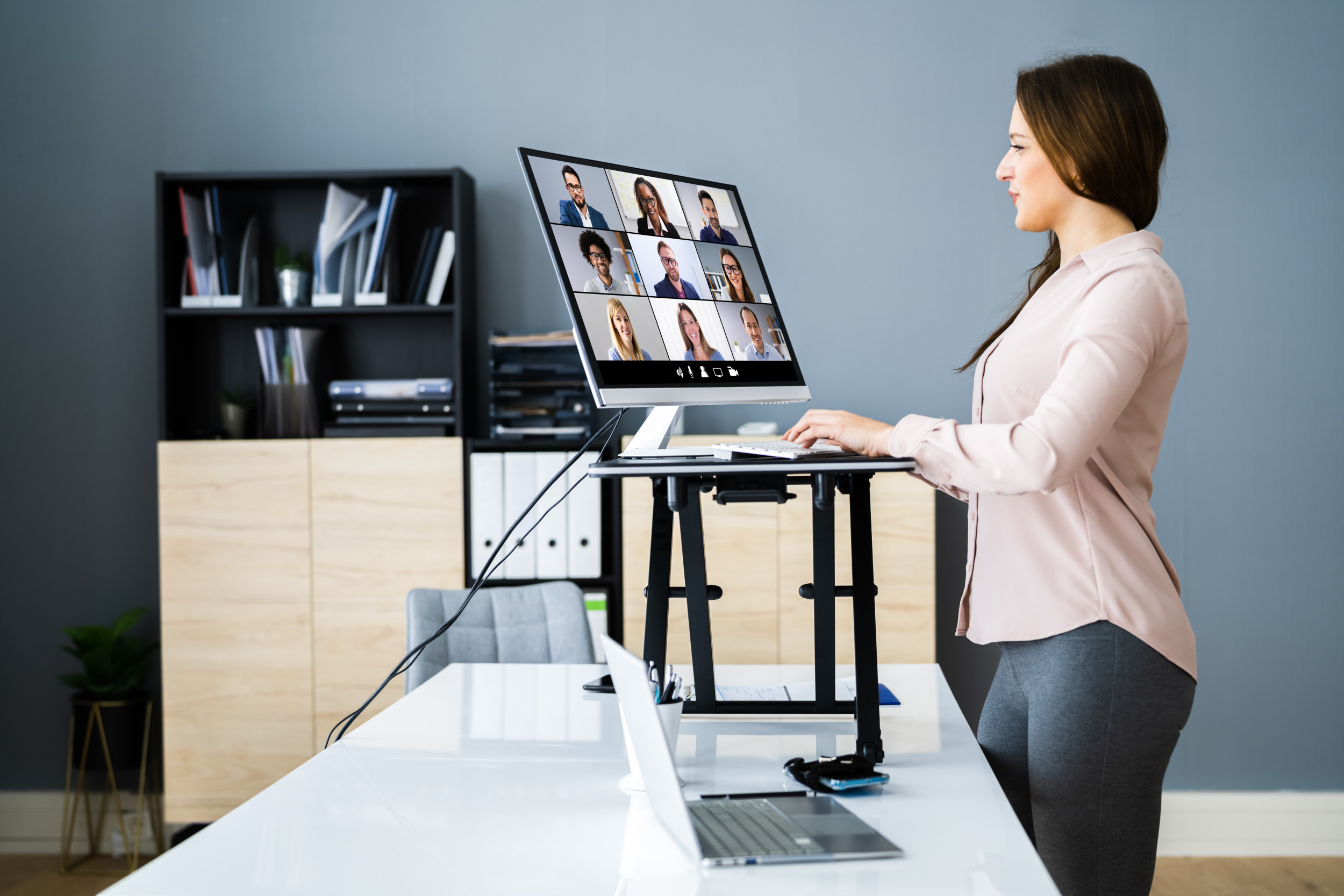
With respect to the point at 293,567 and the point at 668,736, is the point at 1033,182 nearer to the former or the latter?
the point at 668,736

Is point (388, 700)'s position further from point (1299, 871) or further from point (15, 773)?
point (1299, 871)

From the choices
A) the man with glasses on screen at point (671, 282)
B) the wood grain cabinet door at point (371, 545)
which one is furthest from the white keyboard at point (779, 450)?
the wood grain cabinet door at point (371, 545)

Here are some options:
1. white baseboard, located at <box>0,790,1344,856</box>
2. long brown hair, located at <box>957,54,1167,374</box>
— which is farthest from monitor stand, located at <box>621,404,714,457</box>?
white baseboard, located at <box>0,790,1344,856</box>

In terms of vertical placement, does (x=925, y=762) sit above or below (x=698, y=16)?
below

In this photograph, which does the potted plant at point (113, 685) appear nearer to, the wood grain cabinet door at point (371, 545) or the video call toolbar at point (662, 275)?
the wood grain cabinet door at point (371, 545)

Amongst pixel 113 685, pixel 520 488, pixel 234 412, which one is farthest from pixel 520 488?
pixel 113 685

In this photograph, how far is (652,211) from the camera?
4.94 feet

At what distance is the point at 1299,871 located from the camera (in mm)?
2986

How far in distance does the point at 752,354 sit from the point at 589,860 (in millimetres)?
833

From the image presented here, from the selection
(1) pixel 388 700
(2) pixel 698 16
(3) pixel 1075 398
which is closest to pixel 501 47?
(2) pixel 698 16

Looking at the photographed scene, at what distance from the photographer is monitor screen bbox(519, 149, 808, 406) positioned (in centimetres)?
136

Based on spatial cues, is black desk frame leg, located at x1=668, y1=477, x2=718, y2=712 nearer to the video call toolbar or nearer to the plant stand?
the video call toolbar

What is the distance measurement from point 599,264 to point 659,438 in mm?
264

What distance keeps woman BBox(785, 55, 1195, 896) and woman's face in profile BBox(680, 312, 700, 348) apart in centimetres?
27
